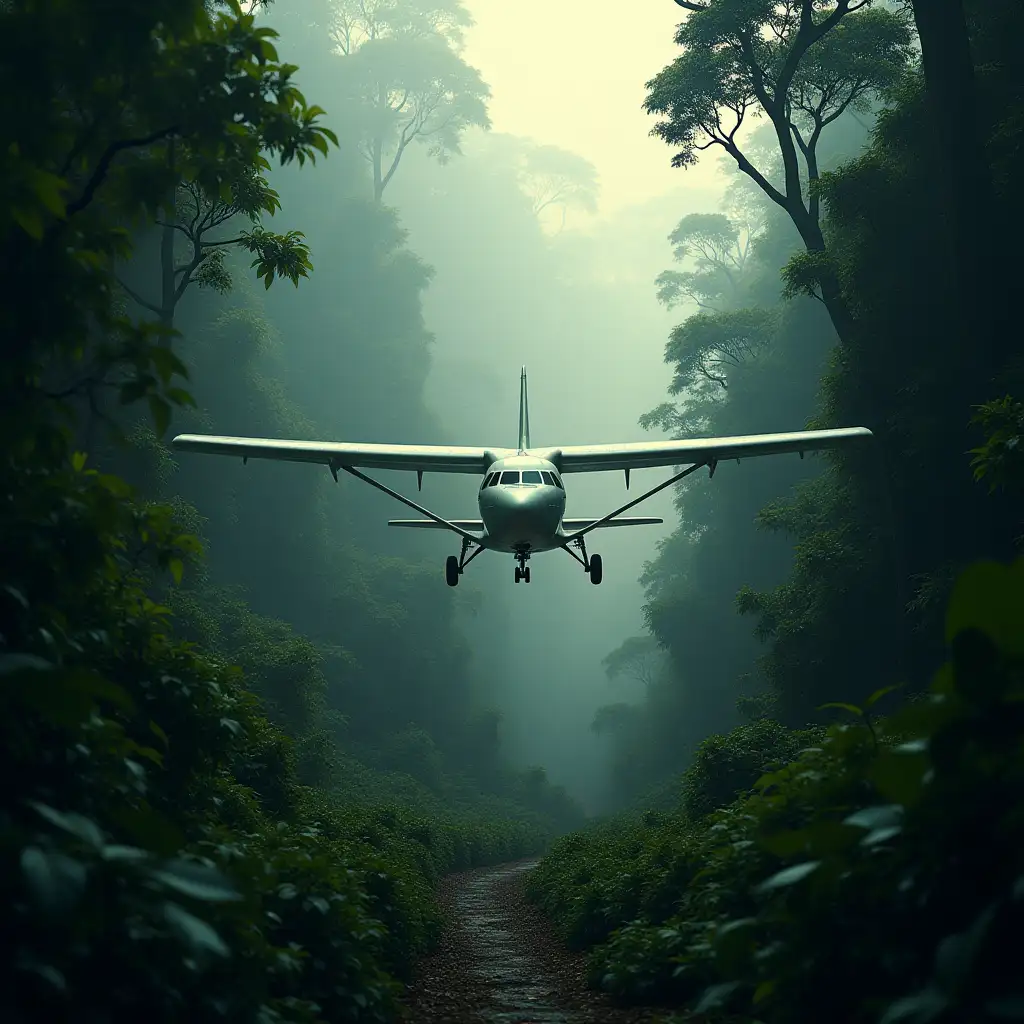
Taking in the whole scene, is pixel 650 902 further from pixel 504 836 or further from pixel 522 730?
pixel 522 730

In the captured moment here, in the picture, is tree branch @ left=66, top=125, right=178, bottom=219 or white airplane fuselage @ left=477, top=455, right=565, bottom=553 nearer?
tree branch @ left=66, top=125, right=178, bottom=219

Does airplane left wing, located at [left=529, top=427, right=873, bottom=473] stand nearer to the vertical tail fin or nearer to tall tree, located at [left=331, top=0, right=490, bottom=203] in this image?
the vertical tail fin

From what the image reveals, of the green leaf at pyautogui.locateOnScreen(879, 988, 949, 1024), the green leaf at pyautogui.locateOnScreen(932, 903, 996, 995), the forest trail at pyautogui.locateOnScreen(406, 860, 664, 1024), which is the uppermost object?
the green leaf at pyautogui.locateOnScreen(932, 903, 996, 995)

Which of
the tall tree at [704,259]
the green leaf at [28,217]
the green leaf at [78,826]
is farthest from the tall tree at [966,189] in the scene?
the tall tree at [704,259]

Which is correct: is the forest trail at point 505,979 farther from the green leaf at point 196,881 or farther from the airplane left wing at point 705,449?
the airplane left wing at point 705,449

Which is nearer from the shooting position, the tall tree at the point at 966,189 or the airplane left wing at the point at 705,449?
the airplane left wing at the point at 705,449

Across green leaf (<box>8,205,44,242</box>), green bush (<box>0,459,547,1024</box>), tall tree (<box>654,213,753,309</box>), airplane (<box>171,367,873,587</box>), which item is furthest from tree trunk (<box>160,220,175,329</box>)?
tall tree (<box>654,213,753,309</box>)
